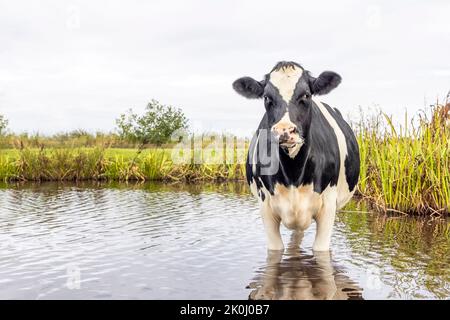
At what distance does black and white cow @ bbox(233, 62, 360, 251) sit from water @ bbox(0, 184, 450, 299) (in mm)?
549

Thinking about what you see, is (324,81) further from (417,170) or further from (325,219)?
(417,170)

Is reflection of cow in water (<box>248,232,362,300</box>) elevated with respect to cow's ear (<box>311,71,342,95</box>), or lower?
lower

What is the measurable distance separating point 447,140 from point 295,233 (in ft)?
12.3

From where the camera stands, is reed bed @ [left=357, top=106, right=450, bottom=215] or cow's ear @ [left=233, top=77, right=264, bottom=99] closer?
cow's ear @ [left=233, top=77, right=264, bottom=99]

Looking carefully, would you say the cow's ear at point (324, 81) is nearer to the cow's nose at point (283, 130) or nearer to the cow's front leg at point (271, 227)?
the cow's nose at point (283, 130)

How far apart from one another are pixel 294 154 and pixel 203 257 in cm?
178

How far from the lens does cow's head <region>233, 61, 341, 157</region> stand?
521cm

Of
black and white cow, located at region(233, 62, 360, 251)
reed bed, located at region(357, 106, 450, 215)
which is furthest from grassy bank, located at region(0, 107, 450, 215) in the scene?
black and white cow, located at region(233, 62, 360, 251)

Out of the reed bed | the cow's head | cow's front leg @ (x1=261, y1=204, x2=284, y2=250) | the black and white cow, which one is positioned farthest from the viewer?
the reed bed

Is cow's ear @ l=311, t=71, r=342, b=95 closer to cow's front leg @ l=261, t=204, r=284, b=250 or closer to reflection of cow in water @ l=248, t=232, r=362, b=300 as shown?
cow's front leg @ l=261, t=204, r=284, b=250

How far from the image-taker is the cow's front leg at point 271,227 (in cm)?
642

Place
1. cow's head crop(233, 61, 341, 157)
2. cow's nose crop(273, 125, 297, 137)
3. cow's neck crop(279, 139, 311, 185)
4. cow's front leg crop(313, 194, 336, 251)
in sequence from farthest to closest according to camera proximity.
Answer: cow's front leg crop(313, 194, 336, 251), cow's neck crop(279, 139, 311, 185), cow's head crop(233, 61, 341, 157), cow's nose crop(273, 125, 297, 137)

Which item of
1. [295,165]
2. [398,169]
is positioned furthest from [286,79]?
[398,169]

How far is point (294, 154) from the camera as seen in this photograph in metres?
5.85
